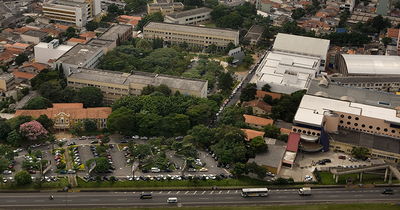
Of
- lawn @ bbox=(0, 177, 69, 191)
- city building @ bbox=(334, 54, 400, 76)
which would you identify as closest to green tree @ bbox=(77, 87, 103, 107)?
lawn @ bbox=(0, 177, 69, 191)

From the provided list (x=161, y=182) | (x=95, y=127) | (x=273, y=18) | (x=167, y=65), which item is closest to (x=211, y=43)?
(x=167, y=65)

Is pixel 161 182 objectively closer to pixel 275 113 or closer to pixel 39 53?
pixel 275 113

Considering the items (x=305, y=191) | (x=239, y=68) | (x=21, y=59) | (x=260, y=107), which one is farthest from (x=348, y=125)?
(x=21, y=59)

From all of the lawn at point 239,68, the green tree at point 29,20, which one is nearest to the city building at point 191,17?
the lawn at point 239,68

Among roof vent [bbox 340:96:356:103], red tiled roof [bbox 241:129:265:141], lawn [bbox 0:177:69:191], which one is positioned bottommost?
lawn [bbox 0:177:69:191]

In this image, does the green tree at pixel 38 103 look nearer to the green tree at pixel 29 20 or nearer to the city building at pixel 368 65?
the green tree at pixel 29 20

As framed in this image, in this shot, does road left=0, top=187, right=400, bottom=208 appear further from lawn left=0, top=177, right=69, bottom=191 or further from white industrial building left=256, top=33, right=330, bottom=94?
white industrial building left=256, top=33, right=330, bottom=94
